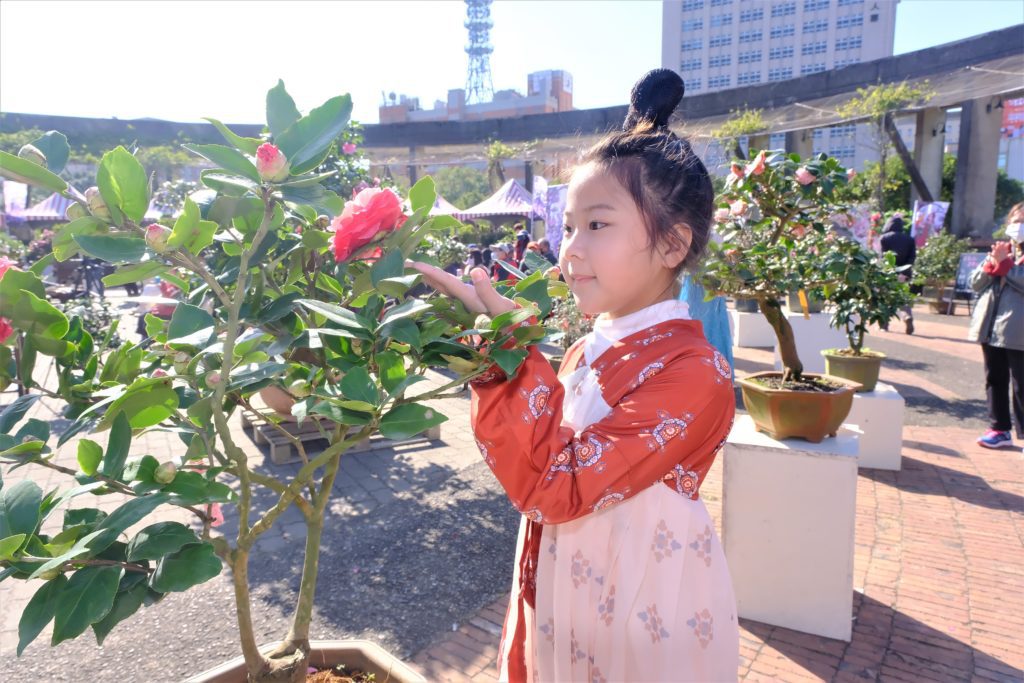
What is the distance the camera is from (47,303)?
1.01 meters

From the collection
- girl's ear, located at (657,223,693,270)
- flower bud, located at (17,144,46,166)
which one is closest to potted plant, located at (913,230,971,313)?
girl's ear, located at (657,223,693,270)

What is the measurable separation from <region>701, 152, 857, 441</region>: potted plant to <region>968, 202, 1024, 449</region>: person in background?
223 centimetres

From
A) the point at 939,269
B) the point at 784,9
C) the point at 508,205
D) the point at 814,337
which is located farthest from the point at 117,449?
the point at 784,9

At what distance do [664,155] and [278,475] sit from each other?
409 cm

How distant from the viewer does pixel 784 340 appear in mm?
3650

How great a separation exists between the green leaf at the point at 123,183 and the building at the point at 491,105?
64.7 m

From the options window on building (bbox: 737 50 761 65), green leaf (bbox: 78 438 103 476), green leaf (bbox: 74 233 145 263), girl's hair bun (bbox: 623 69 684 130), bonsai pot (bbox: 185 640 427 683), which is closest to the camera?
green leaf (bbox: 74 233 145 263)

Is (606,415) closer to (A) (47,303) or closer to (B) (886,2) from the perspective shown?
(A) (47,303)

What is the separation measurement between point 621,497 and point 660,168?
1.99 ft

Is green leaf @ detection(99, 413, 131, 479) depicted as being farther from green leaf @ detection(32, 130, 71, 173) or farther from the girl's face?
the girl's face

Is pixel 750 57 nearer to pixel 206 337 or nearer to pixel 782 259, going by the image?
pixel 782 259

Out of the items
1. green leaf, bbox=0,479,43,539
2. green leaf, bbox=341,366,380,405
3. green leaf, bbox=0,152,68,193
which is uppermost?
green leaf, bbox=0,152,68,193

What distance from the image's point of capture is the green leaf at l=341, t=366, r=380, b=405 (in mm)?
870

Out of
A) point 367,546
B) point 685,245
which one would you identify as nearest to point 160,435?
point 367,546
